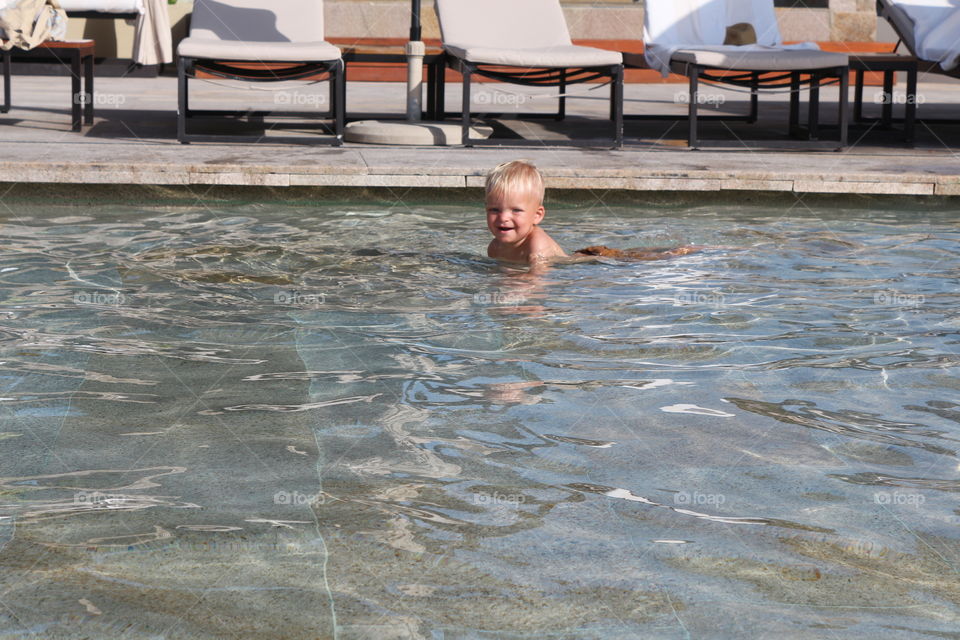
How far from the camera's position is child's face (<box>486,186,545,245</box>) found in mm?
5191

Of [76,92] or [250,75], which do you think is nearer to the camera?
[250,75]

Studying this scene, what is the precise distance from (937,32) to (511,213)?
4603 millimetres

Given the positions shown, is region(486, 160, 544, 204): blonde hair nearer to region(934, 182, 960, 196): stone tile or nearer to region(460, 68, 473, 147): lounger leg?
region(460, 68, 473, 147): lounger leg

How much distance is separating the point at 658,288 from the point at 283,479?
8.58 ft

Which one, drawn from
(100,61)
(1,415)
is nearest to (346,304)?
(1,415)

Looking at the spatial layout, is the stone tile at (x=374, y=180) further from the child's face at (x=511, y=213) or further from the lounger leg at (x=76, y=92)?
the lounger leg at (x=76, y=92)

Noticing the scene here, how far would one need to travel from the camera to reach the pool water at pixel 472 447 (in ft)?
7.38

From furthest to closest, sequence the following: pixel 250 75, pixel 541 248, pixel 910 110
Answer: pixel 910 110, pixel 250 75, pixel 541 248

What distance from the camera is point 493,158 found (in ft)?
24.3

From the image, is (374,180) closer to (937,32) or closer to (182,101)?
(182,101)

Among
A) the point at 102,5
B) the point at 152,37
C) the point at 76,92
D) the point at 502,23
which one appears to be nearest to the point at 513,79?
the point at 502,23

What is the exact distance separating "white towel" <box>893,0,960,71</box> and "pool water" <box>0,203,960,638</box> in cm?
324

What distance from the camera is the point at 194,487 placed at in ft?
8.99

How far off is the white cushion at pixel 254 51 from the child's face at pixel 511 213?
2.98 meters
